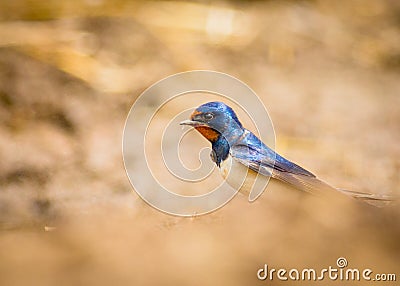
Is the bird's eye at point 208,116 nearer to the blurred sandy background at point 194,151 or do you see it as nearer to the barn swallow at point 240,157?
the barn swallow at point 240,157

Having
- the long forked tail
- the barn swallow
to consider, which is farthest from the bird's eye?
the long forked tail

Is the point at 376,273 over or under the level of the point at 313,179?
under

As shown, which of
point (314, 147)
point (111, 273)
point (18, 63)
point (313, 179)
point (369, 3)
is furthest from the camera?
point (369, 3)

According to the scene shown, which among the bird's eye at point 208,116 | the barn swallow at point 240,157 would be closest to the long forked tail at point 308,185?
the barn swallow at point 240,157

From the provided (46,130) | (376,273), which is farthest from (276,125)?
(376,273)

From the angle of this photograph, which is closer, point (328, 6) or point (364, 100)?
point (364, 100)

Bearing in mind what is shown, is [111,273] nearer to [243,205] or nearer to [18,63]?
[243,205]

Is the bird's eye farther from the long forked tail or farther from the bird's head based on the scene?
the long forked tail

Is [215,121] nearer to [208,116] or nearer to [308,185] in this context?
[208,116]

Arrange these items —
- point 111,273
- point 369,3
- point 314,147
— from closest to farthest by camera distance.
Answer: point 111,273
point 314,147
point 369,3
